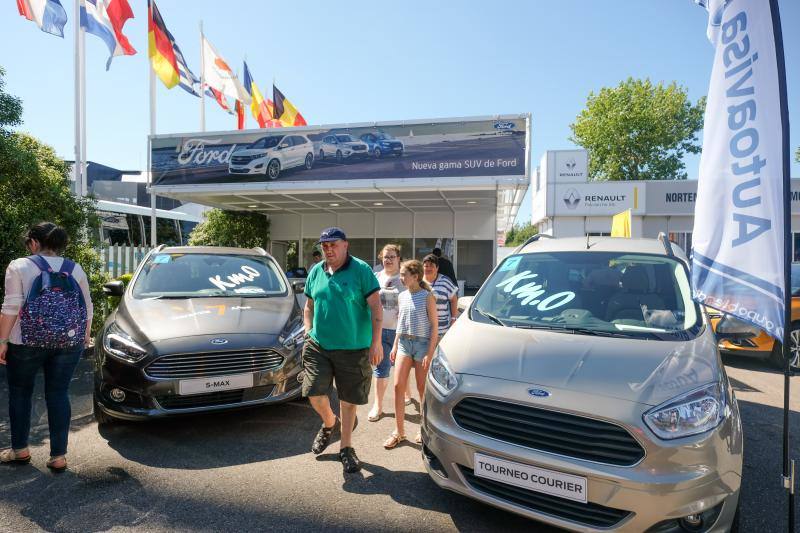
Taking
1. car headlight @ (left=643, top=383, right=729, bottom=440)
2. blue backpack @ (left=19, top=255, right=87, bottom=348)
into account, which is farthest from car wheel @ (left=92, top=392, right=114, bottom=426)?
car headlight @ (left=643, top=383, right=729, bottom=440)

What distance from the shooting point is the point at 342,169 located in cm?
1141

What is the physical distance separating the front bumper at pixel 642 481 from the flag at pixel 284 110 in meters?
17.7

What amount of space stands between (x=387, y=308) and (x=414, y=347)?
0.82 meters

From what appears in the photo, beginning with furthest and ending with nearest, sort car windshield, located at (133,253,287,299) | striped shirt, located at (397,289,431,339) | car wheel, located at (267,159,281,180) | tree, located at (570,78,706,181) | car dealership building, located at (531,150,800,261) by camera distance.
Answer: tree, located at (570,78,706,181) → car dealership building, located at (531,150,800,261) → car wheel, located at (267,159,281,180) → car windshield, located at (133,253,287,299) → striped shirt, located at (397,289,431,339)

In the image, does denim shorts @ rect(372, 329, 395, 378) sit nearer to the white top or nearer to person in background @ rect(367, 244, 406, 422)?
person in background @ rect(367, 244, 406, 422)

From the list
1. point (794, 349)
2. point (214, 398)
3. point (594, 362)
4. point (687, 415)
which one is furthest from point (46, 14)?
point (794, 349)

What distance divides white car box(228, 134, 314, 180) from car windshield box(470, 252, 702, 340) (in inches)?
349

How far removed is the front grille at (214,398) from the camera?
3647 millimetres

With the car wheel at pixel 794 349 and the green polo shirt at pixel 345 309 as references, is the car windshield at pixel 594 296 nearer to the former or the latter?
the green polo shirt at pixel 345 309

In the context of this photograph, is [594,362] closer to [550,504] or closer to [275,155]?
[550,504]

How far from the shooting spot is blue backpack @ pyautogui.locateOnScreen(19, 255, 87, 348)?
3137mm

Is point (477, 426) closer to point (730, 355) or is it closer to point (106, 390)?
point (106, 390)

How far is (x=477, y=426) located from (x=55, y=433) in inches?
119

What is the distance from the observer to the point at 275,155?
11.7 m
